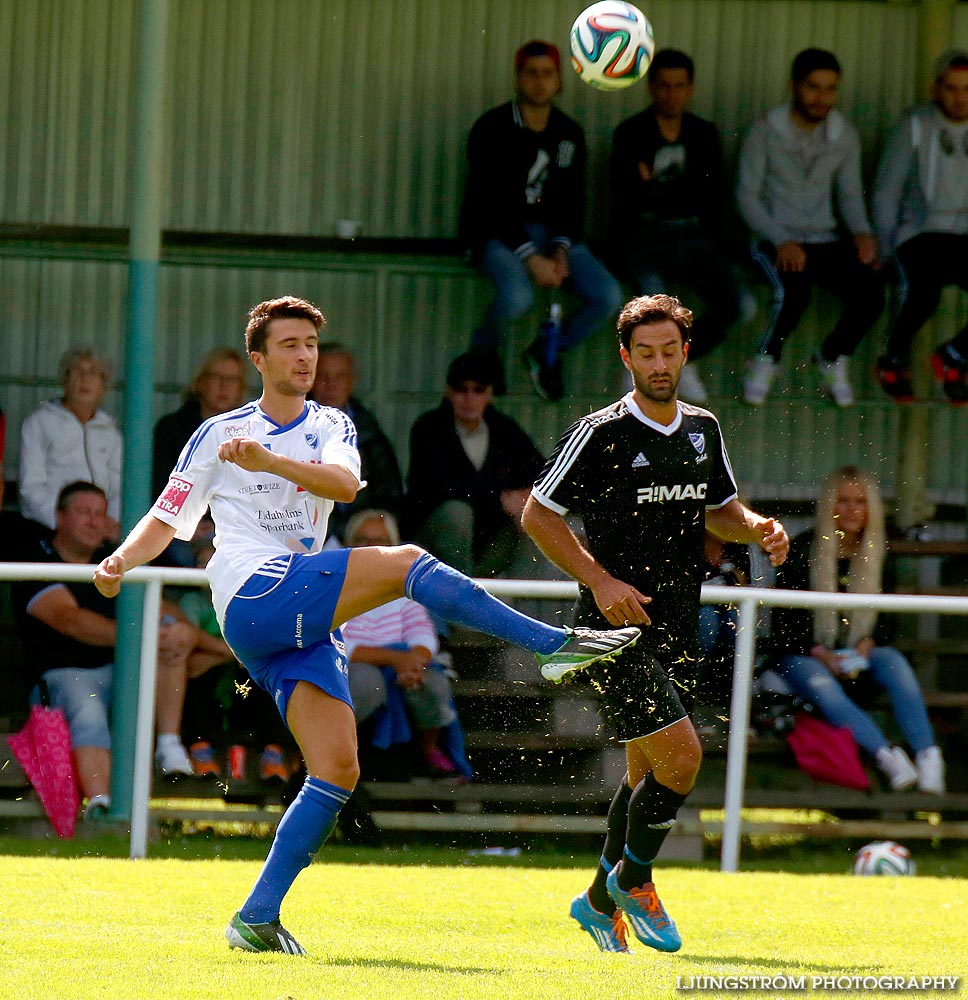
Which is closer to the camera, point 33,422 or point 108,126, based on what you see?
point 33,422

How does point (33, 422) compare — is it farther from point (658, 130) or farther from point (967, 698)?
point (967, 698)

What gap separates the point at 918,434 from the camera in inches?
436

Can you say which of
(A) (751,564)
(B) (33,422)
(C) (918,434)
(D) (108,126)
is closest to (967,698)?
(A) (751,564)

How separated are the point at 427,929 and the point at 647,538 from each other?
154 cm

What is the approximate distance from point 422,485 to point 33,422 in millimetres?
2148

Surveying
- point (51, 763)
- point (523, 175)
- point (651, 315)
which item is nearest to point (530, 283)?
point (523, 175)

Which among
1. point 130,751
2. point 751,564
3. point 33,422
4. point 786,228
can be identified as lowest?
point 130,751

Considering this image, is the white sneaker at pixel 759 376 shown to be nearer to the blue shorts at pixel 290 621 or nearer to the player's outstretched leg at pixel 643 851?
the player's outstretched leg at pixel 643 851

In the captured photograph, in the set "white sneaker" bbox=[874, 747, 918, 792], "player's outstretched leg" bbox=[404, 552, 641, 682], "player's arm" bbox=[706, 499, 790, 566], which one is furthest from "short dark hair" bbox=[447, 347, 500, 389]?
"player's outstretched leg" bbox=[404, 552, 641, 682]

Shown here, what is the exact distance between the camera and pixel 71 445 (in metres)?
9.22

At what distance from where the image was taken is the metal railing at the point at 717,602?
7398 mm

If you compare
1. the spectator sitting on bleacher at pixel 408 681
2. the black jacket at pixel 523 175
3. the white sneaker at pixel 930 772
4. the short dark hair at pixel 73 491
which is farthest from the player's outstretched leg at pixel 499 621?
the black jacket at pixel 523 175

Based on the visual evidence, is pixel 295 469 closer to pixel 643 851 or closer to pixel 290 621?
pixel 290 621

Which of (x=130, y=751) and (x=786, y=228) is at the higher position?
(x=786, y=228)
